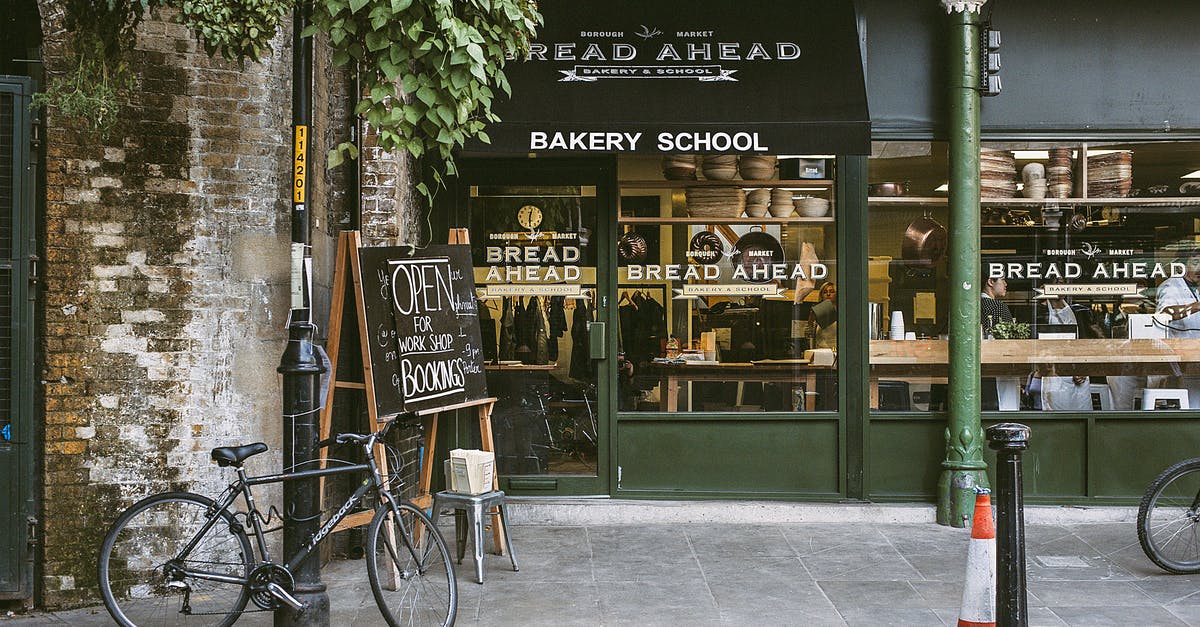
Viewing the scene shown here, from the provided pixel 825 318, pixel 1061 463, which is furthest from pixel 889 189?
pixel 1061 463

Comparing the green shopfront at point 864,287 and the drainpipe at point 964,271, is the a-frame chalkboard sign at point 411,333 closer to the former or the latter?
the green shopfront at point 864,287

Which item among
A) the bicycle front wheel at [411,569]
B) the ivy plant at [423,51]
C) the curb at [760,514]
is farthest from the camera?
the curb at [760,514]

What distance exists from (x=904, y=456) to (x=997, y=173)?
8.17 ft

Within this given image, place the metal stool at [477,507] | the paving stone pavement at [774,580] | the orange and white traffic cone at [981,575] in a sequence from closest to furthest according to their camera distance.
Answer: the orange and white traffic cone at [981,575] → the paving stone pavement at [774,580] → the metal stool at [477,507]

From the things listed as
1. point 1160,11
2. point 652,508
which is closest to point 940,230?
point 1160,11

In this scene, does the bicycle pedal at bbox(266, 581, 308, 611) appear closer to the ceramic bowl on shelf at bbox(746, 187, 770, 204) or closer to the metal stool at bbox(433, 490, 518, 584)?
the metal stool at bbox(433, 490, 518, 584)

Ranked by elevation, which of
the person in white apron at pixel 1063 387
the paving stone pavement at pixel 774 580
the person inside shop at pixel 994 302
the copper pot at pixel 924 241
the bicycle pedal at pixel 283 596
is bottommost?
the paving stone pavement at pixel 774 580

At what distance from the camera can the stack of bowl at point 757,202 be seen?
7.80m

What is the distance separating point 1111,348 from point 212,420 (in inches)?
276

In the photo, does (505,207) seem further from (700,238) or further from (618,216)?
(700,238)

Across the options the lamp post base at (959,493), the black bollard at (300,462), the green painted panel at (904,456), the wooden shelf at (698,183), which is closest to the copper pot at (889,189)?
the wooden shelf at (698,183)

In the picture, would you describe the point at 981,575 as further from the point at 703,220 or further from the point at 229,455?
the point at 703,220

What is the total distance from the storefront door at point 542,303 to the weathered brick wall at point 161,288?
2.00 metres

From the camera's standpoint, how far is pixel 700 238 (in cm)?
779
